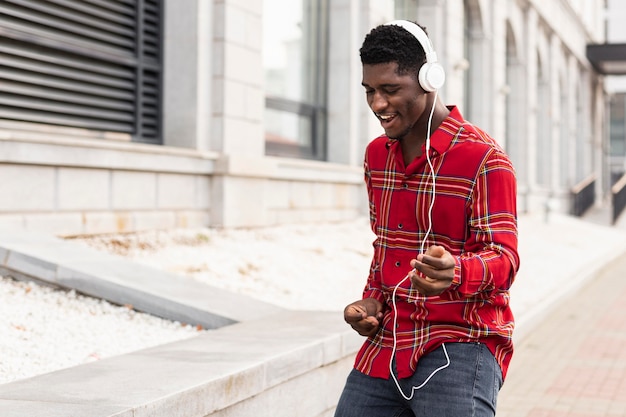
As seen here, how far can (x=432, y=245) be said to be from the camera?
98.6 inches

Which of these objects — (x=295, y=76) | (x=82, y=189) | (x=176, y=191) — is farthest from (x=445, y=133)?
(x=295, y=76)

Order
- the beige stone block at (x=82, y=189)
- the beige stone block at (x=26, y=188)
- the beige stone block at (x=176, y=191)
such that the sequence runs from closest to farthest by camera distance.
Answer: the beige stone block at (x=26, y=188)
the beige stone block at (x=82, y=189)
the beige stone block at (x=176, y=191)

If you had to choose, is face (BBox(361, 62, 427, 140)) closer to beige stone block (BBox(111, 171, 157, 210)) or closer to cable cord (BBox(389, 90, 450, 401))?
cable cord (BBox(389, 90, 450, 401))

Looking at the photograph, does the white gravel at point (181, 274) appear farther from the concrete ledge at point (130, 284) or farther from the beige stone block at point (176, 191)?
the beige stone block at point (176, 191)

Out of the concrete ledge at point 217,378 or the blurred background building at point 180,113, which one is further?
the blurred background building at point 180,113

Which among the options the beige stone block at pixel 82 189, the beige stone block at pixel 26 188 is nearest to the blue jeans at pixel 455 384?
the beige stone block at pixel 26 188

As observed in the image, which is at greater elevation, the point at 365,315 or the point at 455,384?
the point at 365,315

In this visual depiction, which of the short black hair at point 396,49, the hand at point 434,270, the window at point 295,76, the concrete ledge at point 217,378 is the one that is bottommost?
the concrete ledge at point 217,378

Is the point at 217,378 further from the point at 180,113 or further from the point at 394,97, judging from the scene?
the point at 180,113

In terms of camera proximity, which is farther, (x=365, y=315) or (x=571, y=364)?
(x=571, y=364)

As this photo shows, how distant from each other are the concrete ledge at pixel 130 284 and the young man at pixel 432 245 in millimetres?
3129

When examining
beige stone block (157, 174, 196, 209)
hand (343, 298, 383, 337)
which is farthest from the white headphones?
beige stone block (157, 174, 196, 209)

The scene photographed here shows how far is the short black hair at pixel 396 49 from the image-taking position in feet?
8.14

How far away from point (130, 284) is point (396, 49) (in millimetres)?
3924
